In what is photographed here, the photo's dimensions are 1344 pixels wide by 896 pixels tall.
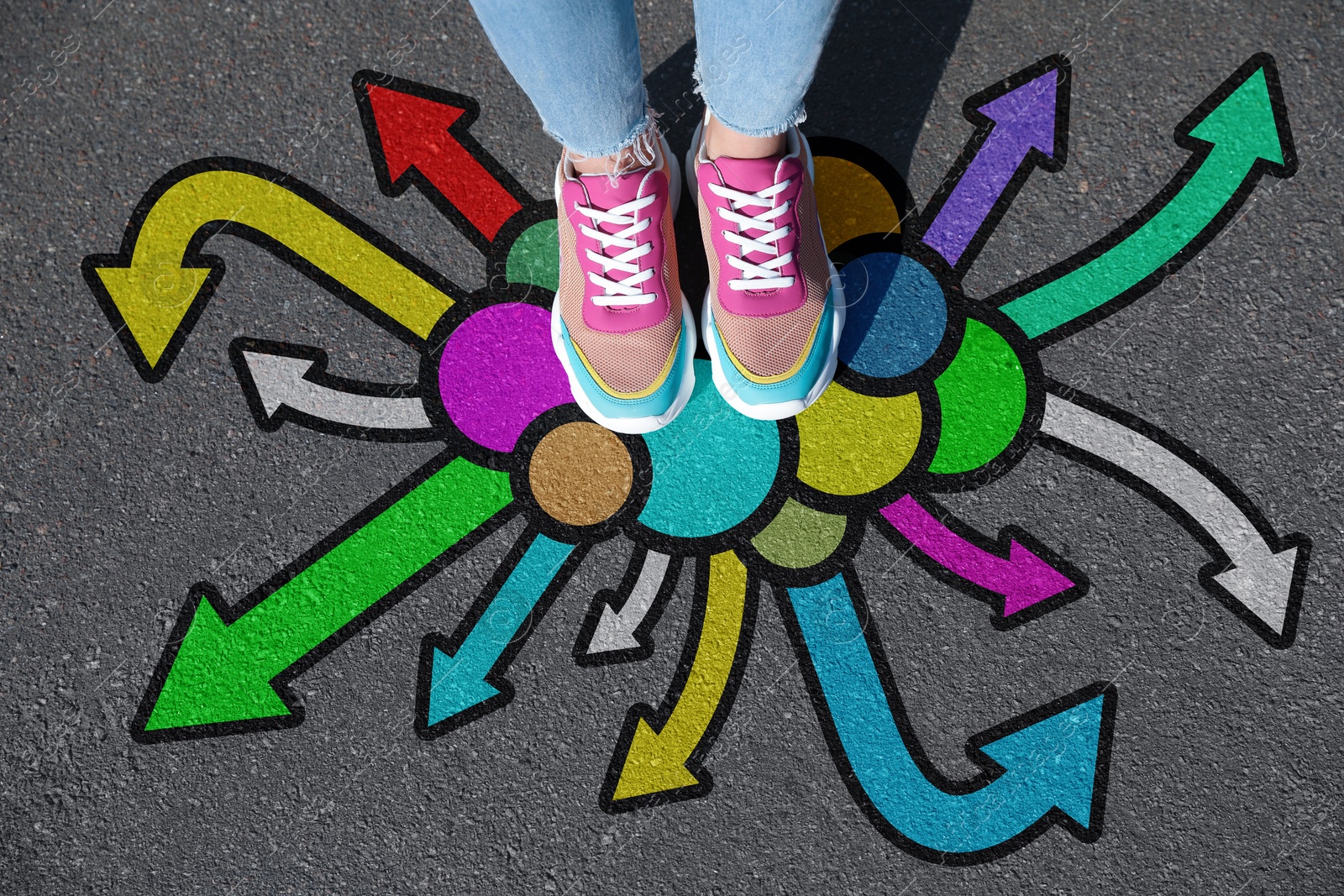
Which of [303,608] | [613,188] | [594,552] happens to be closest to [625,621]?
[594,552]

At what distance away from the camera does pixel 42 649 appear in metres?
1.99

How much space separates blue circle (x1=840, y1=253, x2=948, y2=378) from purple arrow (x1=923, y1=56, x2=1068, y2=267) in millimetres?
108

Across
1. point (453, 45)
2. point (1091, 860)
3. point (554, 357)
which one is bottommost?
point (1091, 860)

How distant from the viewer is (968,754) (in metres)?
1.94

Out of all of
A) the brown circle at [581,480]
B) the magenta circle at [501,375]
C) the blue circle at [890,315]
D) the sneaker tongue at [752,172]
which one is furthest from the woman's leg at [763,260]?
the magenta circle at [501,375]

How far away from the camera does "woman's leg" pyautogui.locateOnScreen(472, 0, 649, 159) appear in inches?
46.4

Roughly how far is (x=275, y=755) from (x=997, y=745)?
188 cm

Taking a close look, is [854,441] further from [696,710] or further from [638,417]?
[696,710]

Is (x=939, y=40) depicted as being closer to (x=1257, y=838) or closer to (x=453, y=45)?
(x=453, y=45)

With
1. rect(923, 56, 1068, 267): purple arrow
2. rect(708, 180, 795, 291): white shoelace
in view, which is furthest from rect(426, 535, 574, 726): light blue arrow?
→ rect(923, 56, 1068, 267): purple arrow

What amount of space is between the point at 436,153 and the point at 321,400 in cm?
74

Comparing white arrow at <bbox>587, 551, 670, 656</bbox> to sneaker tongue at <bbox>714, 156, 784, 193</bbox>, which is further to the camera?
white arrow at <bbox>587, 551, 670, 656</bbox>

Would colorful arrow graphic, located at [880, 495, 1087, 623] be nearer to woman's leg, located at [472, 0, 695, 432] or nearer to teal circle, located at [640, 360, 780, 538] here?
teal circle, located at [640, 360, 780, 538]

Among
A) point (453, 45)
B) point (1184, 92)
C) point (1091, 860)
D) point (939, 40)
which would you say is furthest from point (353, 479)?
point (1184, 92)
